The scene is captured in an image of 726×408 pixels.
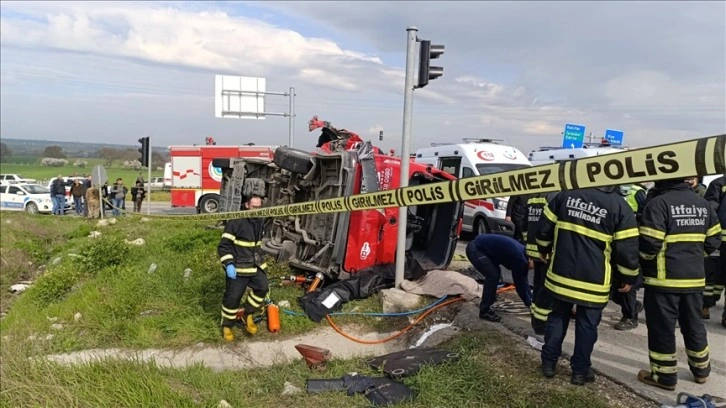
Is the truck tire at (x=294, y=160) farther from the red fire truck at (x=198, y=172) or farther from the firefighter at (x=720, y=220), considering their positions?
the red fire truck at (x=198, y=172)

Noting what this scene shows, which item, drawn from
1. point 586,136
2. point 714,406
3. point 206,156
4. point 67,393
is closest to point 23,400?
point 67,393

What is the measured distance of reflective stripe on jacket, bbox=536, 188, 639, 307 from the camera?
391 centimetres

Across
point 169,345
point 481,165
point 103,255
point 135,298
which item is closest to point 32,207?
point 103,255

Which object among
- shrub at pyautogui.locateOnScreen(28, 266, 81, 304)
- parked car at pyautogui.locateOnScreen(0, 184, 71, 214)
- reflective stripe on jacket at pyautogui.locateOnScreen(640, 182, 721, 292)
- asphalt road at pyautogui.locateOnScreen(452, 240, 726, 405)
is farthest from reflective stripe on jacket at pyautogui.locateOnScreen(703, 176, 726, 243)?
parked car at pyautogui.locateOnScreen(0, 184, 71, 214)

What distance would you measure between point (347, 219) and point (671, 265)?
3916 millimetres

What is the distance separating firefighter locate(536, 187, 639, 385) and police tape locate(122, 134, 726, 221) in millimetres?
1312

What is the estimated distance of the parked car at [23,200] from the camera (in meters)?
23.1

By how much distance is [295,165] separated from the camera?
7887 millimetres

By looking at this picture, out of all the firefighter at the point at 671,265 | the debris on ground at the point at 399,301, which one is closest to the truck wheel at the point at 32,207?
the debris on ground at the point at 399,301

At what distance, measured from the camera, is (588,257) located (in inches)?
155

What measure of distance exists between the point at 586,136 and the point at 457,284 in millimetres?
19295

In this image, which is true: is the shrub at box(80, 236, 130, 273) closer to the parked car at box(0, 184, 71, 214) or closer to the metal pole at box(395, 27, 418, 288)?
the metal pole at box(395, 27, 418, 288)

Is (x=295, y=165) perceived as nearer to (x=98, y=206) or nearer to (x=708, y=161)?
(x=708, y=161)

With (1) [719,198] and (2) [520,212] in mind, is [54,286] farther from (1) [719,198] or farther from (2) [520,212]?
(1) [719,198]
